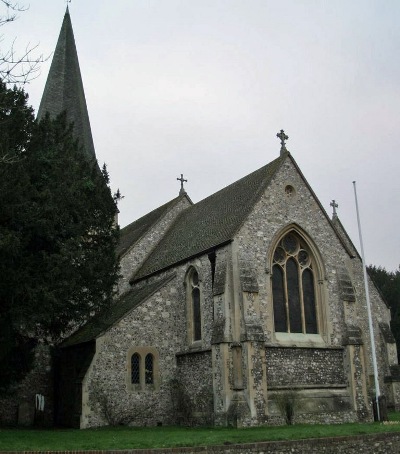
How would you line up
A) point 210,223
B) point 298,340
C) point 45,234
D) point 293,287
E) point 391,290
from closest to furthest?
point 45,234, point 298,340, point 293,287, point 210,223, point 391,290

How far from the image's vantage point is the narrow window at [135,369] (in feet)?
78.7

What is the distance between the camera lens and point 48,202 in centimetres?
1891

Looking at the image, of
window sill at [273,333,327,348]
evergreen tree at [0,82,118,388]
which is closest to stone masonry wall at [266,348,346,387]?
window sill at [273,333,327,348]

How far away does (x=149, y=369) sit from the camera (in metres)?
24.5

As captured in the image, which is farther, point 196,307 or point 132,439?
point 196,307

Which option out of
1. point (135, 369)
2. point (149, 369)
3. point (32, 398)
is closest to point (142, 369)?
point (135, 369)

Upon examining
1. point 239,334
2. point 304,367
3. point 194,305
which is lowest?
point 304,367

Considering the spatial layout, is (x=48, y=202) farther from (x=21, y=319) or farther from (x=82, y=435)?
(x=82, y=435)

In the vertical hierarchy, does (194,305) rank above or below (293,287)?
below

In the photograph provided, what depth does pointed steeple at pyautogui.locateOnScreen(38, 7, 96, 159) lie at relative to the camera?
42.0m

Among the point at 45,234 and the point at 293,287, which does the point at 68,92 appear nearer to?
the point at 293,287

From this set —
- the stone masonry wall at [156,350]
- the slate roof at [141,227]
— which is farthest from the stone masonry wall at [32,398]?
the slate roof at [141,227]

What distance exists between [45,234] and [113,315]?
790 centimetres

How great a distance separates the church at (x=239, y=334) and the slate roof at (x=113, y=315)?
123 mm
